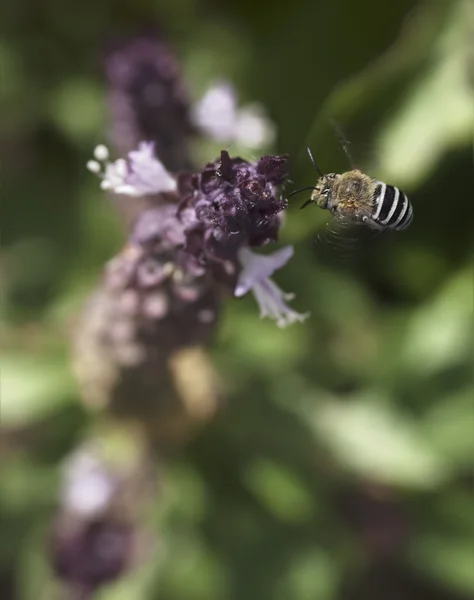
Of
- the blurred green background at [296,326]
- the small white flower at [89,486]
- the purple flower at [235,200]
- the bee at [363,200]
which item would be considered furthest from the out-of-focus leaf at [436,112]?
the small white flower at [89,486]

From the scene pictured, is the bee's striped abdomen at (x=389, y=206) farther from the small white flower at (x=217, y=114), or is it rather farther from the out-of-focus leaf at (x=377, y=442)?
the out-of-focus leaf at (x=377, y=442)

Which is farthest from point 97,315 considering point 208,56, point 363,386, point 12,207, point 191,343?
point 208,56

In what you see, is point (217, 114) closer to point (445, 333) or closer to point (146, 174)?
point (146, 174)

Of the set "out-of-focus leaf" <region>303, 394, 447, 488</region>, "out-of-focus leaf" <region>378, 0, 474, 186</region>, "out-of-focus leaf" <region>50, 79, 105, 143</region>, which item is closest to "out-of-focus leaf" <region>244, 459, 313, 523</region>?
"out-of-focus leaf" <region>303, 394, 447, 488</region>

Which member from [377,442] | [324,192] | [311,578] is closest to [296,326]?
[377,442]

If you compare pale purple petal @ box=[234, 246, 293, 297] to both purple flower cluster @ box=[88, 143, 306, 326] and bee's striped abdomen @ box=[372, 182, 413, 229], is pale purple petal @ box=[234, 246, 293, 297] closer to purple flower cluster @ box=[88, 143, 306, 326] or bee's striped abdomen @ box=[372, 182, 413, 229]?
purple flower cluster @ box=[88, 143, 306, 326]

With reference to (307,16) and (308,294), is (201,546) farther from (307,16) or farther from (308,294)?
(307,16)
